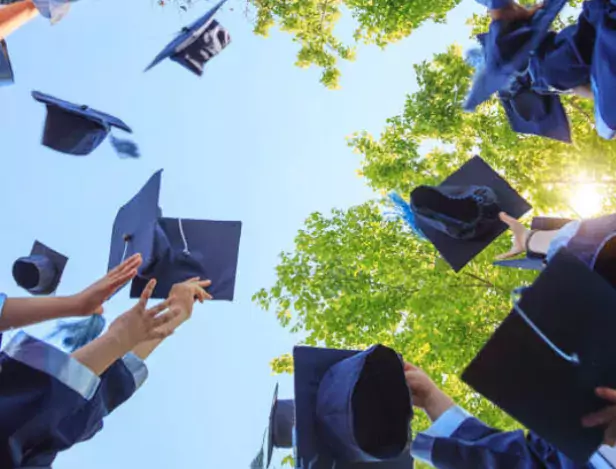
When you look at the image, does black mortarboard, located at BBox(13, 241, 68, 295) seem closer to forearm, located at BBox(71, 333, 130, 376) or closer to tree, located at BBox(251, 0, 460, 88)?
forearm, located at BBox(71, 333, 130, 376)

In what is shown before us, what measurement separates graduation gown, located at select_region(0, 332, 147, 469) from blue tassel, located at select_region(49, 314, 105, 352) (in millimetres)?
571

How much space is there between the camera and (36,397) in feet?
5.99

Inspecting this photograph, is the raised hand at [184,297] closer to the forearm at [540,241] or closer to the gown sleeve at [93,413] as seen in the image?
the gown sleeve at [93,413]

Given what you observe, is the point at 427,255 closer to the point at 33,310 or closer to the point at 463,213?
the point at 463,213

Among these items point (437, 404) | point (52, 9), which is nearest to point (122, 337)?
point (437, 404)

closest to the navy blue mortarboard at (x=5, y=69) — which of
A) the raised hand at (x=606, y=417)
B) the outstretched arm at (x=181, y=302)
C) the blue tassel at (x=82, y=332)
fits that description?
the blue tassel at (x=82, y=332)

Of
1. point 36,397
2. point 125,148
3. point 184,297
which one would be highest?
point 125,148

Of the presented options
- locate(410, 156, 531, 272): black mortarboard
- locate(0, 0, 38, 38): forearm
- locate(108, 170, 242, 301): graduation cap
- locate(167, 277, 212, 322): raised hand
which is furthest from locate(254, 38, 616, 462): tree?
locate(0, 0, 38, 38): forearm

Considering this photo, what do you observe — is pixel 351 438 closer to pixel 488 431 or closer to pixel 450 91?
pixel 488 431

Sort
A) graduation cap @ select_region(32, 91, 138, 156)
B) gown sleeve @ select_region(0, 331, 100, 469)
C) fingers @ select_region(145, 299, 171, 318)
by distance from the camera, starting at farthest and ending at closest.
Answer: graduation cap @ select_region(32, 91, 138, 156)
fingers @ select_region(145, 299, 171, 318)
gown sleeve @ select_region(0, 331, 100, 469)

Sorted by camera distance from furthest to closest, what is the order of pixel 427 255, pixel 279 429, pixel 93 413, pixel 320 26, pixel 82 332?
pixel 320 26 < pixel 427 255 < pixel 279 429 < pixel 82 332 < pixel 93 413

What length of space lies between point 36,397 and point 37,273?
224 cm

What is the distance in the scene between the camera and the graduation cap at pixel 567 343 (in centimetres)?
161

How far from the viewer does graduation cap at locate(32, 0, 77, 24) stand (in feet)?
11.5
